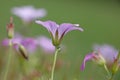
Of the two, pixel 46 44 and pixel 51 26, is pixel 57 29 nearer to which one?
pixel 51 26

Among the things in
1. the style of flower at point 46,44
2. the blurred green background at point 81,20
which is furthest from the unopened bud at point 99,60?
the blurred green background at point 81,20

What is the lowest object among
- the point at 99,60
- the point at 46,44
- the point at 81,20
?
the point at 81,20

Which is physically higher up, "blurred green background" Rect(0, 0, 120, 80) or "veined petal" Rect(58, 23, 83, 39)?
"veined petal" Rect(58, 23, 83, 39)

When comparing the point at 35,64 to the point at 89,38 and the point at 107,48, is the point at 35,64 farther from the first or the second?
the point at 89,38

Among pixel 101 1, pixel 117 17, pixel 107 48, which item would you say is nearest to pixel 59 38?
pixel 107 48

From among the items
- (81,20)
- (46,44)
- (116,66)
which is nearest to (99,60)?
(116,66)

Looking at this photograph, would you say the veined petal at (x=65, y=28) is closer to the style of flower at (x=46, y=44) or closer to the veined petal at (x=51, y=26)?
the veined petal at (x=51, y=26)

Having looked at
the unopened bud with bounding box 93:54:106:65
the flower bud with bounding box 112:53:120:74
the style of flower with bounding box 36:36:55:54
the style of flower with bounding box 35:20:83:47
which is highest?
the style of flower with bounding box 35:20:83:47

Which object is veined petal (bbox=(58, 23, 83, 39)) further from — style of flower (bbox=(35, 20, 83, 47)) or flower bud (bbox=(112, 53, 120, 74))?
flower bud (bbox=(112, 53, 120, 74))

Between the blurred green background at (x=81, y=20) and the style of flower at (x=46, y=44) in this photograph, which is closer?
the style of flower at (x=46, y=44)

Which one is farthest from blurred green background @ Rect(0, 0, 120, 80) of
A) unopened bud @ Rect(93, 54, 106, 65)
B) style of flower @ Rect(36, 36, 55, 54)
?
unopened bud @ Rect(93, 54, 106, 65)

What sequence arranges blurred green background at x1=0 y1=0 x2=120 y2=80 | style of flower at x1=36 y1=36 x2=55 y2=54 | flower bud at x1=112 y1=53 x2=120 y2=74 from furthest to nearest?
blurred green background at x1=0 y1=0 x2=120 y2=80 → style of flower at x1=36 y1=36 x2=55 y2=54 → flower bud at x1=112 y1=53 x2=120 y2=74
